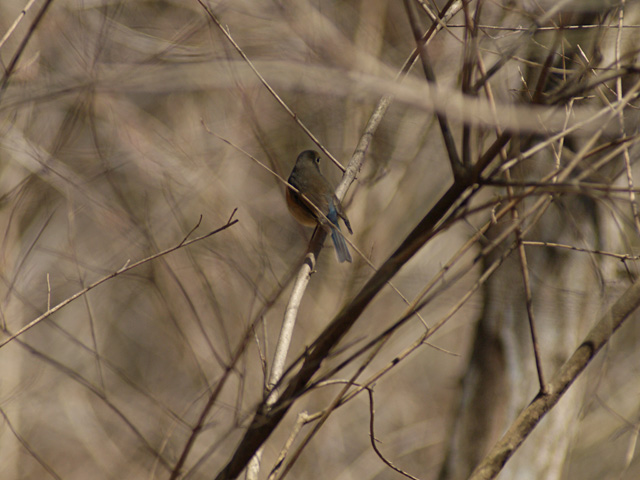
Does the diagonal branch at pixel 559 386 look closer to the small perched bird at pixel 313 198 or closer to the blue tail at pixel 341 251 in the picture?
the small perched bird at pixel 313 198

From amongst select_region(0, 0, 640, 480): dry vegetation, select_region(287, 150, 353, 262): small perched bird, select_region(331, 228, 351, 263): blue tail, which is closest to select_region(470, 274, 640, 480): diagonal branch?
select_region(0, 0, 640, 480): dry vegetation

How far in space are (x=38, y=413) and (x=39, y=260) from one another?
3356 millimetres

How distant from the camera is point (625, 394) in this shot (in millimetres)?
6797

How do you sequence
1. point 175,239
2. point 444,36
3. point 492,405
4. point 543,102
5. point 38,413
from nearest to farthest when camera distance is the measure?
point 543,102
point 492,405
point 444,36
point 175,239
point 38,413

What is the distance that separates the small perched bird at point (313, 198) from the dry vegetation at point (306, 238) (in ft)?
0.96

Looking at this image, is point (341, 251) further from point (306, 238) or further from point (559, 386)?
point (559, 386)

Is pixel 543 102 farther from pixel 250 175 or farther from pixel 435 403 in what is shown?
pixel 435 403

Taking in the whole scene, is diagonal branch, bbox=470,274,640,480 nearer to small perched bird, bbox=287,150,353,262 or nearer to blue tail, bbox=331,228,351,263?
small perched bird, bbox=287,150,353,262

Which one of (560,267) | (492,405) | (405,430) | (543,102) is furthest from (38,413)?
(543,102)

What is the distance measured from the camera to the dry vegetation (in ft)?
5.72

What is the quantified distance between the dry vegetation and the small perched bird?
29 cm

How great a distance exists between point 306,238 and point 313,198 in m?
2.14

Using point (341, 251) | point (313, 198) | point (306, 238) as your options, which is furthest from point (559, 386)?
point (313, 198)

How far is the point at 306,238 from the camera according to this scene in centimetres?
221
